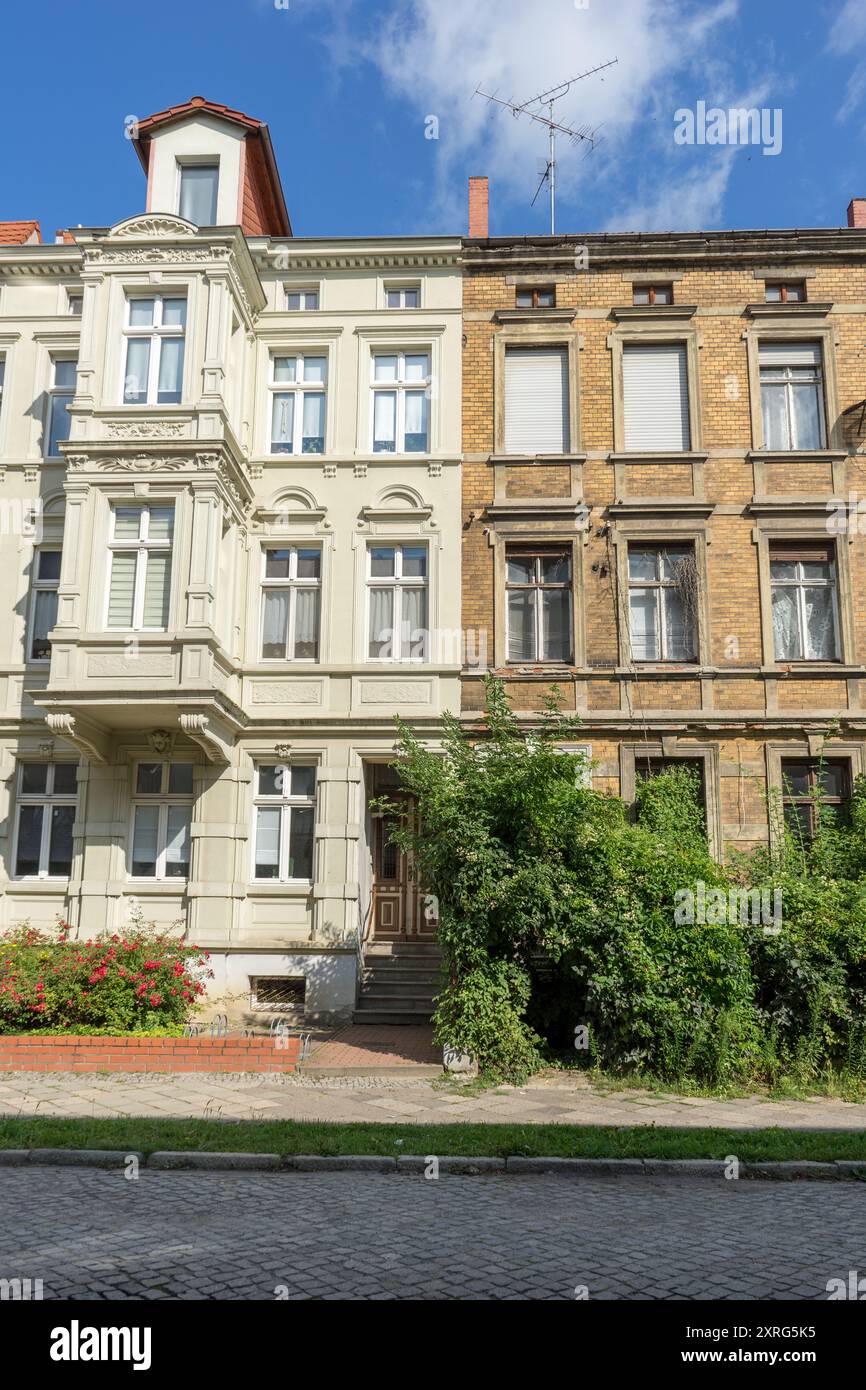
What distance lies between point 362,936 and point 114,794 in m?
4.59

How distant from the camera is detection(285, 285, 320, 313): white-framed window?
63.9 ft

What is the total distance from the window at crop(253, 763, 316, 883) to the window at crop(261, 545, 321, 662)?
2.00 meters

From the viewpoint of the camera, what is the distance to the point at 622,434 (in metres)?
18.6

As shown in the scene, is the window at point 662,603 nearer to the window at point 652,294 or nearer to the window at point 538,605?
the window at point 538,605

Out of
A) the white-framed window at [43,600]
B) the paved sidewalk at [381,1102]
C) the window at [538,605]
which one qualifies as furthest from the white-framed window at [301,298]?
the paved sidewalk at [381,1102]

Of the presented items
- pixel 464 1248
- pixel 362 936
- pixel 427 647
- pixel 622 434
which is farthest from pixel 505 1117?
pixel 622 434

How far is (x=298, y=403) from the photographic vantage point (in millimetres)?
19203

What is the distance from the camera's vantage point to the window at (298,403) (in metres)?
19.1

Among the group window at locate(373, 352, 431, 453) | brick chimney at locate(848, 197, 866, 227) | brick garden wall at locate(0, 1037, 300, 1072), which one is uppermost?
brick chimney at locate(848, 197, 866, 227)

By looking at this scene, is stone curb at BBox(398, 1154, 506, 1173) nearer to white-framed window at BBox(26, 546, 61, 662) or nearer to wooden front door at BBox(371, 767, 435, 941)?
wooden front door at BBox(371, 767, 435, 941)

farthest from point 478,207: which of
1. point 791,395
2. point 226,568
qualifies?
point 226,568

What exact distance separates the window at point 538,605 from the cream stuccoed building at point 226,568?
41.8 inches

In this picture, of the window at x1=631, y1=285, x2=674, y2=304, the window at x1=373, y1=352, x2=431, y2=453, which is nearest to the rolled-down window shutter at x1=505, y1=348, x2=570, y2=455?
the window at x1=373, y1=352, x2=431, y2=453

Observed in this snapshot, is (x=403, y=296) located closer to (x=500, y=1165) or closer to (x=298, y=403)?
(x=298, y=403)
